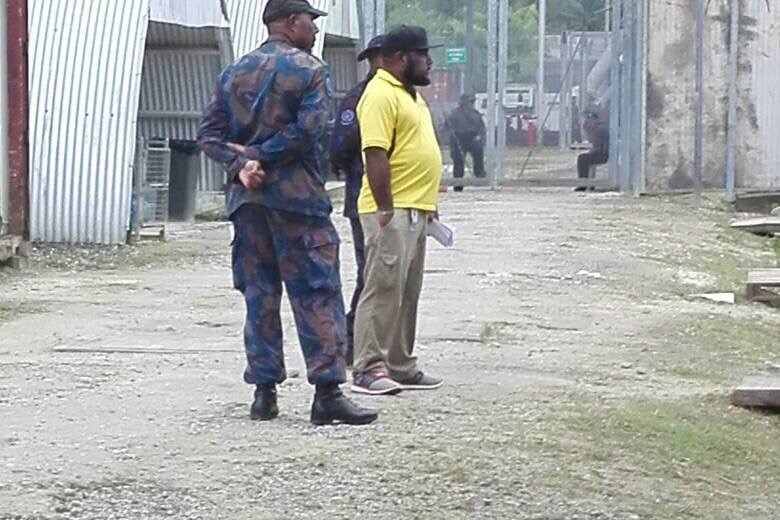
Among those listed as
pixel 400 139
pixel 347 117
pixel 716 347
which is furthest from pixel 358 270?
pixel 716 347

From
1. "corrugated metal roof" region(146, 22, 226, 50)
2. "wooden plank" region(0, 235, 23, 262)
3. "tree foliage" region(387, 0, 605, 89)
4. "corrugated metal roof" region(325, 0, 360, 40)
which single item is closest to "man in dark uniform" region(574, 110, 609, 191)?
"tree foliage" region(387, 0, 605, 89)

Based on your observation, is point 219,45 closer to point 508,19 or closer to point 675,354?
point 508,19

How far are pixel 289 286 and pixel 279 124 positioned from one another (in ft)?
2.32

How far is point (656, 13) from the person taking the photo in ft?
83.8

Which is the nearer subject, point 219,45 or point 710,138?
point 219,45

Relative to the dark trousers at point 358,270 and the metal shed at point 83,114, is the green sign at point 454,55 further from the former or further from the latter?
the dark trousers at point 358,270

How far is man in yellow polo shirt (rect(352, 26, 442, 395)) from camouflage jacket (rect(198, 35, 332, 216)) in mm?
774

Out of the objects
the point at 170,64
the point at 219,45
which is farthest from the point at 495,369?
the point at 170,64

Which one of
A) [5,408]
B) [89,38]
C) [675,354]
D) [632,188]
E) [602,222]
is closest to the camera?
[5,408]

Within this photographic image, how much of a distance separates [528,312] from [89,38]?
640cm

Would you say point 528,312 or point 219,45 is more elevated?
point 219,45

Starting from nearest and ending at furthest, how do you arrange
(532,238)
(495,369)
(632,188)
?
(495,369), (532,238), (632,188)

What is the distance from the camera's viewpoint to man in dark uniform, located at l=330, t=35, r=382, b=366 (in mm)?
8562

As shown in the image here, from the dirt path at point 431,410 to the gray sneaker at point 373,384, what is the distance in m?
0.09
